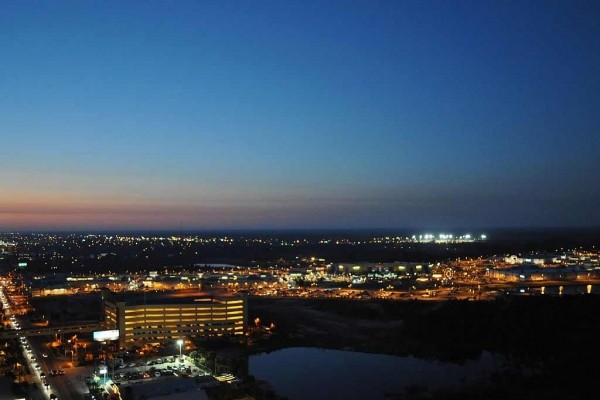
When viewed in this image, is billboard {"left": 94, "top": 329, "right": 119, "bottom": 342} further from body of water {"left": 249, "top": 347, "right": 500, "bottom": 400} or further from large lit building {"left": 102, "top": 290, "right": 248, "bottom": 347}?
body of water {"left": 249, "top": 347, "right": 500, "bottom": 400}

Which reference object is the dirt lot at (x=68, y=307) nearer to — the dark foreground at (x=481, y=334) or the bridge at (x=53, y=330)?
the bridge at (x=53, y=330)

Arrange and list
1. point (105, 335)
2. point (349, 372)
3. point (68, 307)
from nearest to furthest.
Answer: point (349, 372) → point (105, 335) → point (68, 307)

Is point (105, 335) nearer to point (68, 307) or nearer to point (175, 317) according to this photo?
point (175, 317)

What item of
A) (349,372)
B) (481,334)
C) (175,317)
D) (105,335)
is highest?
(175,317)

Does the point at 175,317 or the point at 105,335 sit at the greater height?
the point at 175,317

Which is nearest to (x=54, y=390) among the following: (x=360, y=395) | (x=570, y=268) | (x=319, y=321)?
(x=360, y=395)

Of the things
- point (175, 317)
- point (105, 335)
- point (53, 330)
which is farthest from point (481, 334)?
point (53, 330)

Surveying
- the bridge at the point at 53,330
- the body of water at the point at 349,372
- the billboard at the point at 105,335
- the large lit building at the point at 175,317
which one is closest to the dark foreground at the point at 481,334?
the body of water at the point at 349,372
